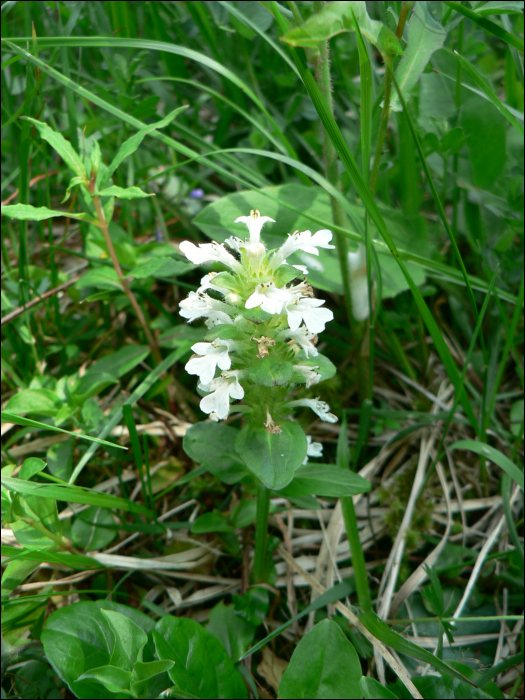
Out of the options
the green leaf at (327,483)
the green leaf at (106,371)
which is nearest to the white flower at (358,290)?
the green leaf at (327,483)

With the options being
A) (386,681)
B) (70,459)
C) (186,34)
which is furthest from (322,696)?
(186,34)

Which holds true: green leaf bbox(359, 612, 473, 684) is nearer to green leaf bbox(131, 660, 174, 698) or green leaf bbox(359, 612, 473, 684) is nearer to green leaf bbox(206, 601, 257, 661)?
green leaf bbox(206, 601, 257, 661)

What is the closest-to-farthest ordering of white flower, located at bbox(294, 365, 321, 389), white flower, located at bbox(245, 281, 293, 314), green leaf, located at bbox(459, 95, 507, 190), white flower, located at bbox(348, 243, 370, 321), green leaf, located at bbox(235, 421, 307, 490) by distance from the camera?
white flower, located at bbox(245, 281, 293, 314) < green leaf, located at bbox(235, 421, 307, 490) < white flower, located at bbox(294, 365, 321, 389) < white flower, located at bbox(348, 243, 370, 321) < green leaf, located at bbox(459, 95, 507, 190)

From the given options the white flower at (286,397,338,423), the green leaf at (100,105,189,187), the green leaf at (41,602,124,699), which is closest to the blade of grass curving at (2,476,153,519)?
the green leaf at (41,602,124,699)

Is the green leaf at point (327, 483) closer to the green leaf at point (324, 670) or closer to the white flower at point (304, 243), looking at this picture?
the green leaf at point (324, 670)

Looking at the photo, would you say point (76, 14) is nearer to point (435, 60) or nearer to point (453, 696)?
point (435, 60)
